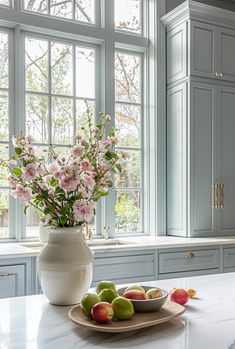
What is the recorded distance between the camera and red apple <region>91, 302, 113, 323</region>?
120 centimetres

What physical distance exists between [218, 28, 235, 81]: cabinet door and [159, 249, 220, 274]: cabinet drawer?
1.56m

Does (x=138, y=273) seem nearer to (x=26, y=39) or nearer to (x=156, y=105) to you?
(x=156, y=105)

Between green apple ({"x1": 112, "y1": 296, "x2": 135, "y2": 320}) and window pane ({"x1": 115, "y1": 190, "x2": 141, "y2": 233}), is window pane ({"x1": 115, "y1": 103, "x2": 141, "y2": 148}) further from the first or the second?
green apple ({"x1": 112, "y1": 296, "x2": 135, "y2": 320})

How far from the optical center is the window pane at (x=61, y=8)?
371 centimetres

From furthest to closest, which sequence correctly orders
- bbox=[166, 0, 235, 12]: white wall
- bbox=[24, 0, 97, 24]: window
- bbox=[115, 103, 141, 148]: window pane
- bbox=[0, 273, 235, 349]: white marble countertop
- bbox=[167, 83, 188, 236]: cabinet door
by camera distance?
bbox=[166, 0, 235, 12]: white wall < bbox=[115, 103, 141, 148]: window pane < bbox=[167, 83, 188, 236]: cabinet door < bbox=[24, 0, 97, 24]: window < bbox=[0, 273, 235, 349]: white marble countertop

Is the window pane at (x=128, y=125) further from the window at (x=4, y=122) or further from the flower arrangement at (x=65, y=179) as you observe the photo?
the flower arrangement at (x=65, y=179)

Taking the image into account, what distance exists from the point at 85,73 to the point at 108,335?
117 inches

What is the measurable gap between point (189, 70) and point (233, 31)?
0.66 m

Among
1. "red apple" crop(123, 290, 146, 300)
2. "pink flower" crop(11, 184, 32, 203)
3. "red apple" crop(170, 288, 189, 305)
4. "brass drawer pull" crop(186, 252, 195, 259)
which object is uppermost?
"pink flower" crop(11, 184, 32, 203)

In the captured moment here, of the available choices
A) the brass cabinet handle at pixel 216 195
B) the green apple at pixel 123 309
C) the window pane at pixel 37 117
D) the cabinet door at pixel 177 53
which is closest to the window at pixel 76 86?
the window pane at pixel 37 117

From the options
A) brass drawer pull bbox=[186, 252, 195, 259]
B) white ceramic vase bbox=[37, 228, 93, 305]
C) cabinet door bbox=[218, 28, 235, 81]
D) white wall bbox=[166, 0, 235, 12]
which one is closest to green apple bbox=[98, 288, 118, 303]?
white ceramic vase bbox=[37, 228, 93, 305]

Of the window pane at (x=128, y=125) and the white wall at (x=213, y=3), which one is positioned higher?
the white wall at (x=213, y=3)

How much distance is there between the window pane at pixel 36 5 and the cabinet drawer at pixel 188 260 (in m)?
2.22

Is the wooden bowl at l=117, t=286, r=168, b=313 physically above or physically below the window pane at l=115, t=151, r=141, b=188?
below
